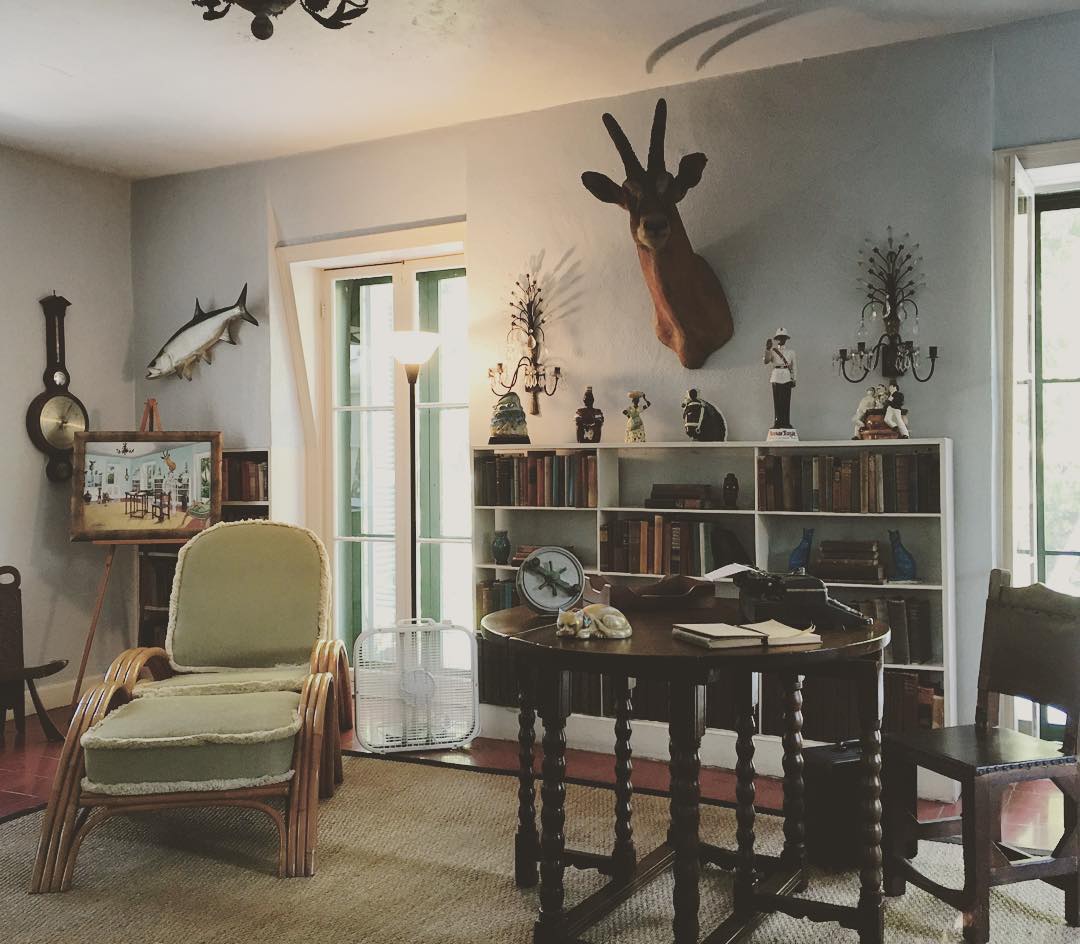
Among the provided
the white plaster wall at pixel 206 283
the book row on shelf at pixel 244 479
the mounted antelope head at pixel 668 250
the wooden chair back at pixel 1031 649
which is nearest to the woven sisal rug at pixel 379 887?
the wooden chair back at pixel 1031 649

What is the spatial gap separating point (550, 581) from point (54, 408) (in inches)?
158

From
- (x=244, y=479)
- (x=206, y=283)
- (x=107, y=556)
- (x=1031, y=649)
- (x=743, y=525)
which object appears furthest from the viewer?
(x=206, y=283)

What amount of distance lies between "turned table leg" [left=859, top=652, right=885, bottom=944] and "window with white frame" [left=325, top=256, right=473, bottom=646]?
10.2 ft

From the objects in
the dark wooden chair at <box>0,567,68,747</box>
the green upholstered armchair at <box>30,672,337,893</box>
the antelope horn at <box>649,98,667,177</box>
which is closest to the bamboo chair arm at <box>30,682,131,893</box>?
the green upholstered armchair at <box>30,672,337,893</box>

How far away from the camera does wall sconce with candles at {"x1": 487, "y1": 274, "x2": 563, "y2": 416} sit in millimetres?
5078

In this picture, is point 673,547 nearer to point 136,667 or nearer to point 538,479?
point 538,479

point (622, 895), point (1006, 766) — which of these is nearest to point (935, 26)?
point (1006, 766)

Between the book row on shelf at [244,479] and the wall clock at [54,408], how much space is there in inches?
33.3

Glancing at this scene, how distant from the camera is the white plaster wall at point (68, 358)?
5676 mm

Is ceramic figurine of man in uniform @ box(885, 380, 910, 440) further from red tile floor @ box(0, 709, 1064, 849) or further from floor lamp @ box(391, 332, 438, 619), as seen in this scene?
floor lamp @ box(391, 332, 438, 619)

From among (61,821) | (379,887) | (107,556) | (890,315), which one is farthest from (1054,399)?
(107,556)

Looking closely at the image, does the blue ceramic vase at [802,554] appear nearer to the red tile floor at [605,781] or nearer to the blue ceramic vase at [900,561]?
the blue ceramic vase at [900,561]

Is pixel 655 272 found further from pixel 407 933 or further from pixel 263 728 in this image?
pixel 407 933

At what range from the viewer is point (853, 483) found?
4.20m
